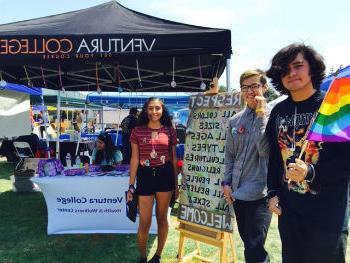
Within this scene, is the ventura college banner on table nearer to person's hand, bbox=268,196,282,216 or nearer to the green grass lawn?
the green grass lawn

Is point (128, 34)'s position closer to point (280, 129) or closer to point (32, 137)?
point (280, 129)

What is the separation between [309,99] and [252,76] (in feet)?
2.42

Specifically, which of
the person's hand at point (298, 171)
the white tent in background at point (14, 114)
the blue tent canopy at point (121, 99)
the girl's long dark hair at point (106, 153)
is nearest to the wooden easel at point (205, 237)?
the person's hand at point (298, 171)

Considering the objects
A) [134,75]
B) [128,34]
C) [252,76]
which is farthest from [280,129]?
[134,75]

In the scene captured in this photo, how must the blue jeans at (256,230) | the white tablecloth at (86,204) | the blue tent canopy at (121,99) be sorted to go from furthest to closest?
1. the blue tent canopy at (121,99)
2. the white tablecloth at (86,204)
3. the blue jeans at (256,230)

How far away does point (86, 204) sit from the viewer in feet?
15.1

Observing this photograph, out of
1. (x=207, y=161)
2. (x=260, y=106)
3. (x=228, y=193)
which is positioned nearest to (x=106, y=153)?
(x=207, y=161)

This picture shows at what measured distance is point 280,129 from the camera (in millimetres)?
2051

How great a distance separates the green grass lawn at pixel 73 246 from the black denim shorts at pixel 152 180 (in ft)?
3.05

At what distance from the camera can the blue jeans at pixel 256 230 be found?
253cm

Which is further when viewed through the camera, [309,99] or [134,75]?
[134,75]

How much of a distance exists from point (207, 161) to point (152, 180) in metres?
0.56

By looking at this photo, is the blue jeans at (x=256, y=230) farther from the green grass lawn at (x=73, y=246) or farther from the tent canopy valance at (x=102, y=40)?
the tent canopy valance at (x=102, y=40)

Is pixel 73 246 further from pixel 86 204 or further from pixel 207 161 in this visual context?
pixel 207 161
